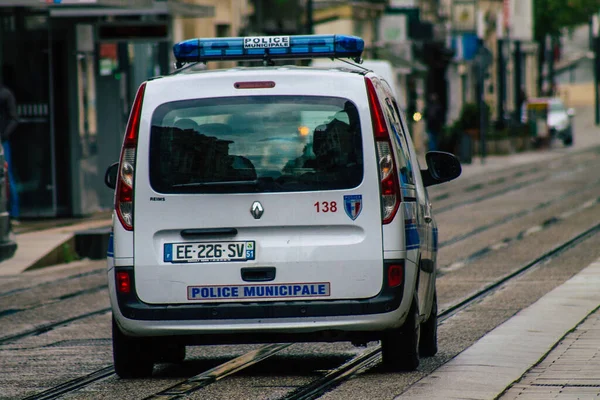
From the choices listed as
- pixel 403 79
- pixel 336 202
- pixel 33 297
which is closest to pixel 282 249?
pixel 336 202

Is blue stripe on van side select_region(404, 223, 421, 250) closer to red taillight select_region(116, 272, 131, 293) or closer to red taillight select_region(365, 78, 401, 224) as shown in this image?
red taillight select_region(365, 78, 401, 224)

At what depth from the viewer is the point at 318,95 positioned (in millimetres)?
8484

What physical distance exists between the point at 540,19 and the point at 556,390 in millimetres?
70931

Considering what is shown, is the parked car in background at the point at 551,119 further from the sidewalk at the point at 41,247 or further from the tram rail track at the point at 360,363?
the tram rail track at the point at 360,363

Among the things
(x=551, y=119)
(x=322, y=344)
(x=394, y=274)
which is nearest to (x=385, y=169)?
(x=394, y=274)

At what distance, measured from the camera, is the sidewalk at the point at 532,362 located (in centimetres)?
801

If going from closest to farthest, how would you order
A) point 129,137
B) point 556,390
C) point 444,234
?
point 556,390, point 129,137, point 444,234

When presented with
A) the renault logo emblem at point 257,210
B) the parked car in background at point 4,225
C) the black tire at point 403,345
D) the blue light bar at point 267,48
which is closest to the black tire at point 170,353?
the renault logo emblem at point 257,210

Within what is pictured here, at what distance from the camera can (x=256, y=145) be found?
8461mm

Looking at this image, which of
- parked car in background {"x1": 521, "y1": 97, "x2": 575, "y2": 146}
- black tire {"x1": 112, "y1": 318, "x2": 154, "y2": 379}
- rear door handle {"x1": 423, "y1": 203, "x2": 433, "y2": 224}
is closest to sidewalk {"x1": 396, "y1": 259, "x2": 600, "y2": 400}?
rear door handle {"x1": 423, "y1": 203, "x2": 433, "y2": 224}

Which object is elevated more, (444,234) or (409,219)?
(409,219)

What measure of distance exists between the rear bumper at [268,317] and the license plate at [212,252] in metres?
Result: 0.24

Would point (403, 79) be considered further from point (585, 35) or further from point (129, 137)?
point (585, 35)

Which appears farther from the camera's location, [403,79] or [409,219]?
[403,79]
